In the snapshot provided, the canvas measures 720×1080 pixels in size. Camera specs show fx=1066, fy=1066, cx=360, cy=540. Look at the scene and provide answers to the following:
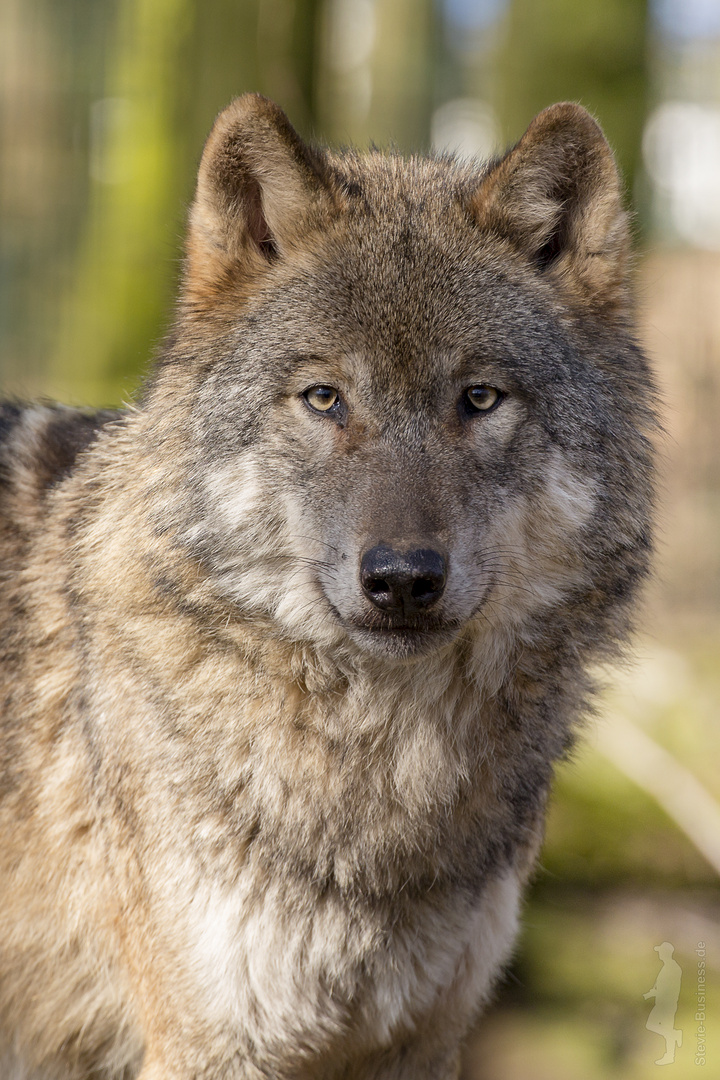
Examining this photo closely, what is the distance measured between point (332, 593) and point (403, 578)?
0.27m

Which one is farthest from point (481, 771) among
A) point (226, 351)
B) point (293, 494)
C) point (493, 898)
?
point (226, 351)

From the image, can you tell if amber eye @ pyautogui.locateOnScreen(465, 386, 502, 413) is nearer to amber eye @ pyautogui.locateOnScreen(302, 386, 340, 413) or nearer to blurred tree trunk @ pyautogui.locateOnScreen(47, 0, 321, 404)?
amber eye @ pyautogui.locateOnScreen(302, 386, 340, 413)

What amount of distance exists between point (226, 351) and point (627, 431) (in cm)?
112

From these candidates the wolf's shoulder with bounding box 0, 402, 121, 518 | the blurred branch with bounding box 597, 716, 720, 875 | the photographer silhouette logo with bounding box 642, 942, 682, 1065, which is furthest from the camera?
the blurred branch with bounding box 597, 716, 720, 875

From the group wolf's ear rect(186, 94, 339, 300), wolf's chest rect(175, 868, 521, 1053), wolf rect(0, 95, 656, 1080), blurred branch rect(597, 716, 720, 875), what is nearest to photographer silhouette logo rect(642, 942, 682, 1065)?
blurred branch rect(597, 716, 720, 875)

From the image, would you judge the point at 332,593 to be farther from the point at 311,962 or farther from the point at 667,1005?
the point at 667,1005

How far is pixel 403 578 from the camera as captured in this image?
2.41m

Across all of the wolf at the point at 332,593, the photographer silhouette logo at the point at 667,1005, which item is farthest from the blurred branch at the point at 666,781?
the wolf at the point at 332,593

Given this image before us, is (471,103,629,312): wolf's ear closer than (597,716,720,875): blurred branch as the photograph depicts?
Yes

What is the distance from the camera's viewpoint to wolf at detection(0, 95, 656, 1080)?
2.73m

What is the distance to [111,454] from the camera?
318 centimetres

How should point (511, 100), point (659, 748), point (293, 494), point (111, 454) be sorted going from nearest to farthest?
point (293, 494)
point (111, 454)
point (659, 748)
point (511, 100)

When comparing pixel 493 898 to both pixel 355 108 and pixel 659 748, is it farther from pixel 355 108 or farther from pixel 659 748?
pixel 355 108

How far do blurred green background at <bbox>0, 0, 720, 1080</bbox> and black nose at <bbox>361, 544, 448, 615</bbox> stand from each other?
1.11 metres
